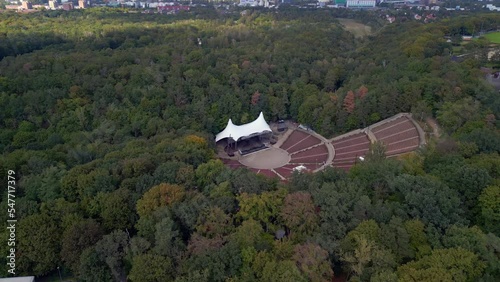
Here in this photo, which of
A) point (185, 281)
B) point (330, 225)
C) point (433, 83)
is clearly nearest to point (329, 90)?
point (433, 83)

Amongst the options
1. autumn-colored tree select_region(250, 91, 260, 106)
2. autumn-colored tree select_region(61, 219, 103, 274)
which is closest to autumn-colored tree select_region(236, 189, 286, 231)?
autumn-colored tree select_region(61, 219, 103, 274)

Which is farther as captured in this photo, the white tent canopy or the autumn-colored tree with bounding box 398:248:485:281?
the white tent canopy

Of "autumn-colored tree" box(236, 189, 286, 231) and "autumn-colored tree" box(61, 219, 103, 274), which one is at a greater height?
"autumn-colored tree" box(236, 189, 286, 231)

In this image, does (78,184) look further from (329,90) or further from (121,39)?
(121,39)

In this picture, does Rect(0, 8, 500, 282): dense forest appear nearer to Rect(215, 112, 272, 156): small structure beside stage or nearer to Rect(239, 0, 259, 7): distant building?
Rect(215, 112, 272, 156): small structure beside stage

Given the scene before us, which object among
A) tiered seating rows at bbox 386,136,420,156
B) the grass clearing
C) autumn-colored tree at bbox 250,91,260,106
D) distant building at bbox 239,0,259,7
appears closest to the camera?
tiered seating rows at bbox 386,136,420,156

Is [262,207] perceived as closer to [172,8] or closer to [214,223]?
[214,223]
